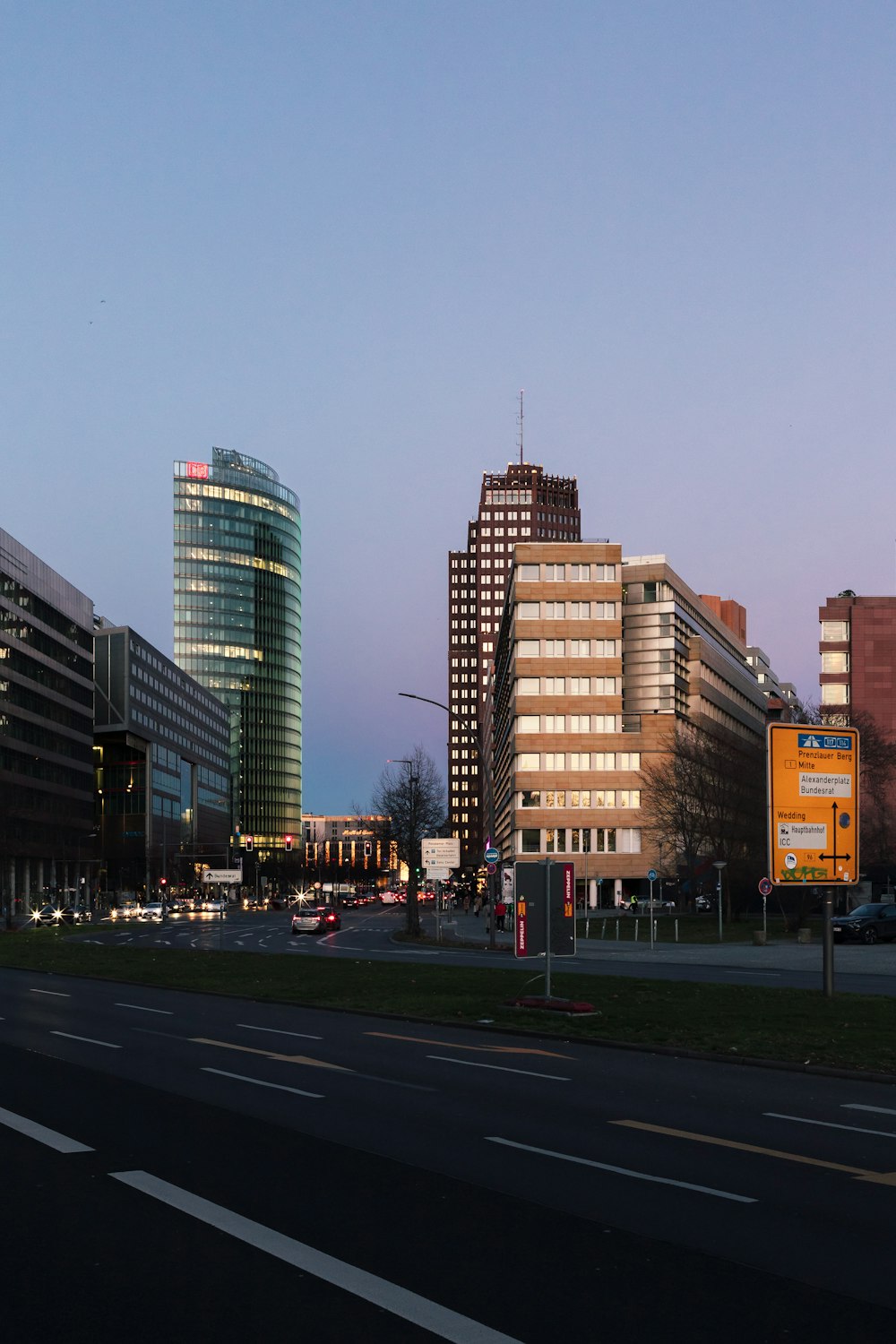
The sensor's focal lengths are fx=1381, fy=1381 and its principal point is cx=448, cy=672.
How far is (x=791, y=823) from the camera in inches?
1013

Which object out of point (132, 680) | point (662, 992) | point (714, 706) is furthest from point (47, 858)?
point (662, 992)

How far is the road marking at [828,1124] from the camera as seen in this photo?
12453 millimetres

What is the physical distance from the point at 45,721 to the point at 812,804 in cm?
12466

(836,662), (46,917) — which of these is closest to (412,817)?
(46,917)

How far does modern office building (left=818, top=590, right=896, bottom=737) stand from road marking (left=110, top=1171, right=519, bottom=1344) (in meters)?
127

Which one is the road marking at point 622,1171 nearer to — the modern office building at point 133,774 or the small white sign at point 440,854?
the small white sign at point 440,854

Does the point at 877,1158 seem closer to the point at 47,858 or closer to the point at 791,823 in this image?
the point at 791,823

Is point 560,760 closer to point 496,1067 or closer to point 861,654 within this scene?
point 861,654

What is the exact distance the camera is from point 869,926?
56438 mm

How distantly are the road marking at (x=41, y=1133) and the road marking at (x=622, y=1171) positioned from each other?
11.4 ft

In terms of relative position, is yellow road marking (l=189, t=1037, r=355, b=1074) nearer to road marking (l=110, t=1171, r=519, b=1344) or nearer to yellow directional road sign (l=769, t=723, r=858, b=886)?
road marking (l=110, t=1171, r=519, b=1344)

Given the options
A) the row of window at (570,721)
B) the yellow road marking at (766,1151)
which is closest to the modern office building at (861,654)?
the row of window at (570,721)

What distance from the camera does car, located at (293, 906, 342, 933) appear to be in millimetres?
73188

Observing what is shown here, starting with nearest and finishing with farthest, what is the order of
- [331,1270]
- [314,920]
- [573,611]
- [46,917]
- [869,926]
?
[331,1270]
[869,926]
[314,920]
[46,917]
[573,611]
